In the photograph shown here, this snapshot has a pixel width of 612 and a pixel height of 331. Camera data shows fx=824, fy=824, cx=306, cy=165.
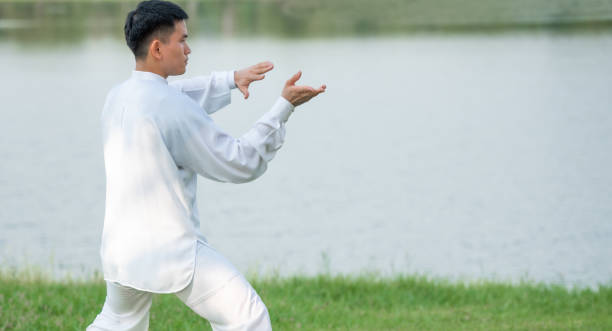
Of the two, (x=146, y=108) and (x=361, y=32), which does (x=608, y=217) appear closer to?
(x=146, y=108)

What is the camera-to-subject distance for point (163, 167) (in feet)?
11.6

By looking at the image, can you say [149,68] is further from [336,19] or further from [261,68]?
[336,19]

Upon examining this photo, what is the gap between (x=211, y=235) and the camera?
41.4 feet

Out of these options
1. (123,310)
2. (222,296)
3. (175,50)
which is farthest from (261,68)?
(123,310)

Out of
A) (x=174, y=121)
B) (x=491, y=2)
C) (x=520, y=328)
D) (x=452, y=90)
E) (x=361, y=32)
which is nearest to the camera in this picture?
(x=174, y=121)

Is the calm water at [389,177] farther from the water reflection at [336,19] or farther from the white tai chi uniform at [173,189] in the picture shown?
the water reflection at [336,19]

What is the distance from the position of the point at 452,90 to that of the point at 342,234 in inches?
586

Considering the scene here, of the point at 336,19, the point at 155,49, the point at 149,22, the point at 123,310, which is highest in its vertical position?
the point at 149,22

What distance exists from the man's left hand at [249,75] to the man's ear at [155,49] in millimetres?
619

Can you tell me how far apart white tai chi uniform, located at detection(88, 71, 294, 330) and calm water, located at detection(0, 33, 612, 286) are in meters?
5.05

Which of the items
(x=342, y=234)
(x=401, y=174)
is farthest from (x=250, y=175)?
(x=401, y=174)

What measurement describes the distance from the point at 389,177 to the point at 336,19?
4592cm

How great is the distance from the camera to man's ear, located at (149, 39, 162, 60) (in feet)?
11.9

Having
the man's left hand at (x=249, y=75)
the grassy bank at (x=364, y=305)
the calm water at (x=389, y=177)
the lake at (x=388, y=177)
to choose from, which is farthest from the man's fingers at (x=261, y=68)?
the lake at (x=388, y=177)
